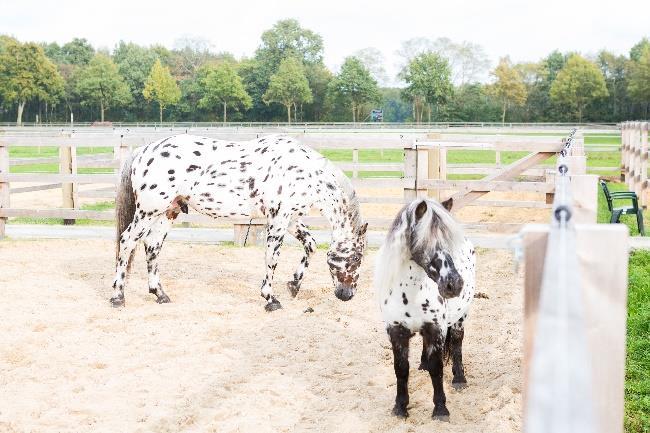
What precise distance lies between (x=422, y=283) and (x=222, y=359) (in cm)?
189

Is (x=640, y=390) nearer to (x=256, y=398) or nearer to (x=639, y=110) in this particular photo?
(x=256, y=398)

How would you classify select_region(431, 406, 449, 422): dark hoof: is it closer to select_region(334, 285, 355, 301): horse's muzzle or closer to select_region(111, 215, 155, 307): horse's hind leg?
select_region(334, 285, 355, 301): horse's muzzle

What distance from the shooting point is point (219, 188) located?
6.57 metres

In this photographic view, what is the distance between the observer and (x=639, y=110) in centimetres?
5675

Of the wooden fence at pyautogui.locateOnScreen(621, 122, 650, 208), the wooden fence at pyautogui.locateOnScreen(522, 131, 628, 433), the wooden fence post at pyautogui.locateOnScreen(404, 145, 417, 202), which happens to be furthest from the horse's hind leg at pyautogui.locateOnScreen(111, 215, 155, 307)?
the wooden fence at pyautogui.locateOnScreen(621, 122, 650, 208)

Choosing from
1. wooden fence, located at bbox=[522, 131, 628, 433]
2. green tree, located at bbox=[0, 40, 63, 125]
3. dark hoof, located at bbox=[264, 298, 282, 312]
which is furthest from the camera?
green tree, located at bbox=[0, 40, 63, 125]

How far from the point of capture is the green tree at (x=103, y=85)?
58094 mm

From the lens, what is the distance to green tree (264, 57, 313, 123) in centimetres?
5450

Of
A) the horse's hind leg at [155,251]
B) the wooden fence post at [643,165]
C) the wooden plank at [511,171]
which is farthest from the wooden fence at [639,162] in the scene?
the horse's hind leg at [155,251]

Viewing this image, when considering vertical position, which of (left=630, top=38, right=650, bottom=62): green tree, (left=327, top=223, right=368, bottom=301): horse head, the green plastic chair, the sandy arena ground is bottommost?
the sandy arena ground

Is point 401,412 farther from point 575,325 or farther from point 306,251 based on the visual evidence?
point 306,251

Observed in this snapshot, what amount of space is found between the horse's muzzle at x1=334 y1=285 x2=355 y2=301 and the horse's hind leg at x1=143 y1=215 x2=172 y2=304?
5.72 ft

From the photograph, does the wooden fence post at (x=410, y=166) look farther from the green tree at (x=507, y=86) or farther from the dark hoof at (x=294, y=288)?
the green tree at (x=507, y=86)

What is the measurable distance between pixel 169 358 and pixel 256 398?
3.44 ft
